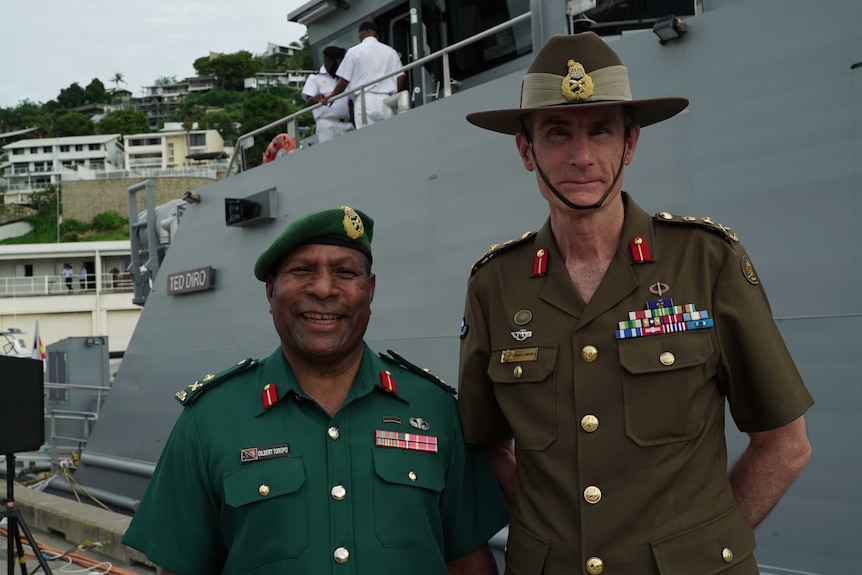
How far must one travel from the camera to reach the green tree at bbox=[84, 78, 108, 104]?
5266 inches

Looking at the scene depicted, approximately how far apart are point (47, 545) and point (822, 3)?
581 cm

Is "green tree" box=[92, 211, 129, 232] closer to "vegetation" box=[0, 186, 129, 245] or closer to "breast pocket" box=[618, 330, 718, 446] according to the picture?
"vegetation" box=[0, 186, 129, 245]

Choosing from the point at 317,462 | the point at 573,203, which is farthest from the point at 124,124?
the point at 573,203

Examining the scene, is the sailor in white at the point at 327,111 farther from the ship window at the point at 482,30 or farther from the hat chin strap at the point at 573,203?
the hat chin strap at the point at 573,203

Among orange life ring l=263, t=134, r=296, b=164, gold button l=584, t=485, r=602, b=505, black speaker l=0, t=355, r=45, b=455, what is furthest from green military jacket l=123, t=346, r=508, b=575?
orange life ring l=263, t=134, r=296, b=164

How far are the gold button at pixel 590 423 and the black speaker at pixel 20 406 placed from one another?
3.79 metres

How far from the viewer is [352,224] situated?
6.37 feet

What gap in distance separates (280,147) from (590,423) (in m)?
5.36

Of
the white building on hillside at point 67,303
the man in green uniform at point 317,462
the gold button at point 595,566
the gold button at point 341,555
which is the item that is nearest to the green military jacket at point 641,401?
the gold button at point 595,566

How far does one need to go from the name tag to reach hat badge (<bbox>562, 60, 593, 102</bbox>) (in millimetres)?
529

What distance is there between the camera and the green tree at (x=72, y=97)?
133 meters

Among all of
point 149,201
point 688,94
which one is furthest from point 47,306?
point 688,94

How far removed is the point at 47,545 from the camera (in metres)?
5.93

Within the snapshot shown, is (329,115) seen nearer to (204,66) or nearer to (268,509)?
(268,509)
